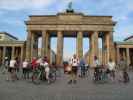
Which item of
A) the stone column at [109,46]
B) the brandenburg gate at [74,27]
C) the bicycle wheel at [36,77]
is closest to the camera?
the bicycle wheel at [36,77]

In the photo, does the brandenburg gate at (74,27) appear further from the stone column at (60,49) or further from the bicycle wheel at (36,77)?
the bicycle wheel at (36,77)

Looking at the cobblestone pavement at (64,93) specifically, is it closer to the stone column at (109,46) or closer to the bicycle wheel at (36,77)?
the bicycle wheel at (36,77)

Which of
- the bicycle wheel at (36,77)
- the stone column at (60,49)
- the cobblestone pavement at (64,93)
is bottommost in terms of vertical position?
the cobblestone pavement at (64,93)

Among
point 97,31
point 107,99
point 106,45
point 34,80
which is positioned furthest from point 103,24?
point 107,99

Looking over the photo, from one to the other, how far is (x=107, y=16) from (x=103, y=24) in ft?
7.18

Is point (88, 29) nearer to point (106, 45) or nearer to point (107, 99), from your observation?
point (106, 45)

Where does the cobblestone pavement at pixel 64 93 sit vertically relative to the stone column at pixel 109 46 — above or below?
below

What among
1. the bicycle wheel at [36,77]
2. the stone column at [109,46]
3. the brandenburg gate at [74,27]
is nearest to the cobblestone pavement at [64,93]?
the bicycle wheel at [36,77]

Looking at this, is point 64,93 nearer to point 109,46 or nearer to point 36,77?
point 36,77

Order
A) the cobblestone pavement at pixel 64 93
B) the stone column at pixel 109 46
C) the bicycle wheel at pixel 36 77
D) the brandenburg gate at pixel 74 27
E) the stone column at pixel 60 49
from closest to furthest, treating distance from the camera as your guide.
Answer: the cobblestone pavement at pixel 64 93
the bicycle wheel at pixel 36 77
the brandenburg gate at pixel 74 27
the stone column at pixel 60 49
the stone column at pixel 109 46

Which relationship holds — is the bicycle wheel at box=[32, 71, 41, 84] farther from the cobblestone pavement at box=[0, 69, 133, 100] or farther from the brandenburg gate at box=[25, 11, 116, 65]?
the brandenburg gate at box=[25, 11, 116, 65]

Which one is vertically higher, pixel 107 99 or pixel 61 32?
pixel 61 32

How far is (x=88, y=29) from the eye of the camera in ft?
188

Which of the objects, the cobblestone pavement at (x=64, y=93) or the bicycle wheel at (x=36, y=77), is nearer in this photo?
the cobblestone pavement at (x=64, y=93)
